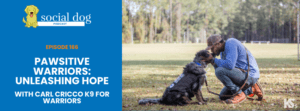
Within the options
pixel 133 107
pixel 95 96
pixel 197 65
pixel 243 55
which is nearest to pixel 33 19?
pixel 95 96

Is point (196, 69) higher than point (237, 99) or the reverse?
higher

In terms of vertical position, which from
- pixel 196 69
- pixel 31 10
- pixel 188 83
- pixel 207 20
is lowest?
pixel 188 83

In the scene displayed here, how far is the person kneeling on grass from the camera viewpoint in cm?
527

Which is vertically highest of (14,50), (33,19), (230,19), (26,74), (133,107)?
(230,19)

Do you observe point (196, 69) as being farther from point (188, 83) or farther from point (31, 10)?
point (31, 10)

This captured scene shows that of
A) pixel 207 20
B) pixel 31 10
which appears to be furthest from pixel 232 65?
pixel 207 20

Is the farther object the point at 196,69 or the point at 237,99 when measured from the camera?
the point at 237,99

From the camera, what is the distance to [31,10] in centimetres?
436

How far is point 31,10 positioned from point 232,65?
135 inches

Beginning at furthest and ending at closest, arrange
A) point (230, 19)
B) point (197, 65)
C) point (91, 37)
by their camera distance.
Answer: point (230, 19)
point (197, 65)
point (91, 37)

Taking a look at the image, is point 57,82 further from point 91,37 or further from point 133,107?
point 133,107

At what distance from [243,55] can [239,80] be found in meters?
0.46

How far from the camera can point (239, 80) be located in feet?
17.9

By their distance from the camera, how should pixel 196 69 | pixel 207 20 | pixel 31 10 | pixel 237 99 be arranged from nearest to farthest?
pixel 31 10, pixel 196 69, pixel 237 99, pixel 207 20
